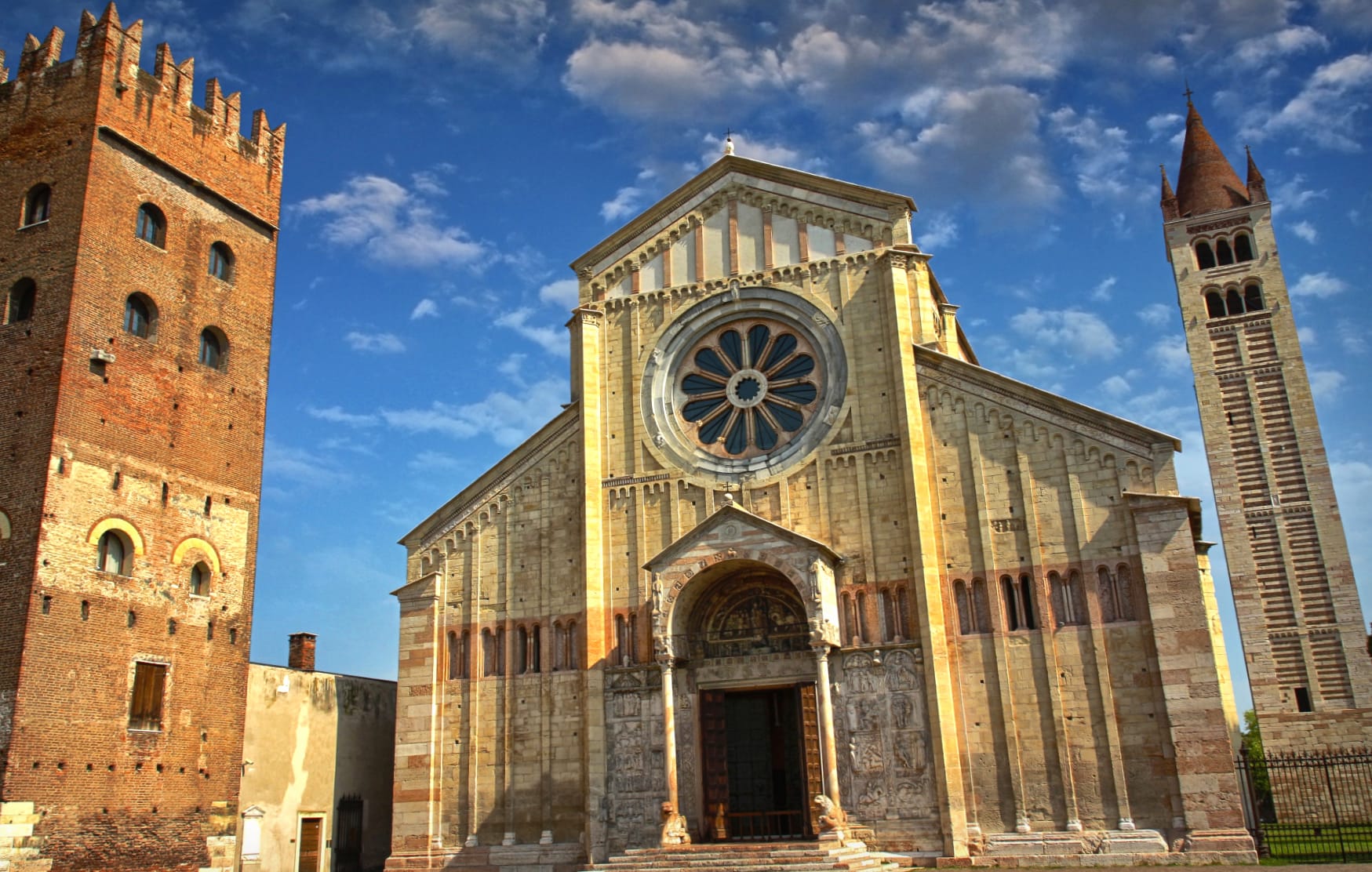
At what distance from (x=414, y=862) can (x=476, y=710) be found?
125 inches

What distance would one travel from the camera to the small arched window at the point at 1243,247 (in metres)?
38.2

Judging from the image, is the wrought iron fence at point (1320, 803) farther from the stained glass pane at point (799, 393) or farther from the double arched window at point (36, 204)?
the double arched window at point (36, 204)

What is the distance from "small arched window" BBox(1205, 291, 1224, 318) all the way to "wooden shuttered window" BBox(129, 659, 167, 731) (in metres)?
33.5

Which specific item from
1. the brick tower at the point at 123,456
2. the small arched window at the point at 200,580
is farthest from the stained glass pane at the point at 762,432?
the small arched window at the point at 200,580

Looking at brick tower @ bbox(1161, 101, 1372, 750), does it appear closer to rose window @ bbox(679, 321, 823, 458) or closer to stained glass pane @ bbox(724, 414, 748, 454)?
rose window @ bbox(679, 321, 823, 458)

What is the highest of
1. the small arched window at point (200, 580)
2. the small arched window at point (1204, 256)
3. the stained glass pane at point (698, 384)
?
the small arched window at point (1204, 256)

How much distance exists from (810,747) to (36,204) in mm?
19081

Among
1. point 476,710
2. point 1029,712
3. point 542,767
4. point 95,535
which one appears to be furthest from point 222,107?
point 1029,712

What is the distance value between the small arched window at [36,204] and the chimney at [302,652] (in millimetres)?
11162

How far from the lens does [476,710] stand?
23.2 metres

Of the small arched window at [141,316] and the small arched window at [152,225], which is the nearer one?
the small arched window at [141,316]

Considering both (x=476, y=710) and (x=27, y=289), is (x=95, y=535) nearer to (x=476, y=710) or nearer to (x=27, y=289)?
(x=27, y=289)

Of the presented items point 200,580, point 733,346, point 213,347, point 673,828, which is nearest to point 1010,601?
point 673,828

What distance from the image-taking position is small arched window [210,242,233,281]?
25.2 m
